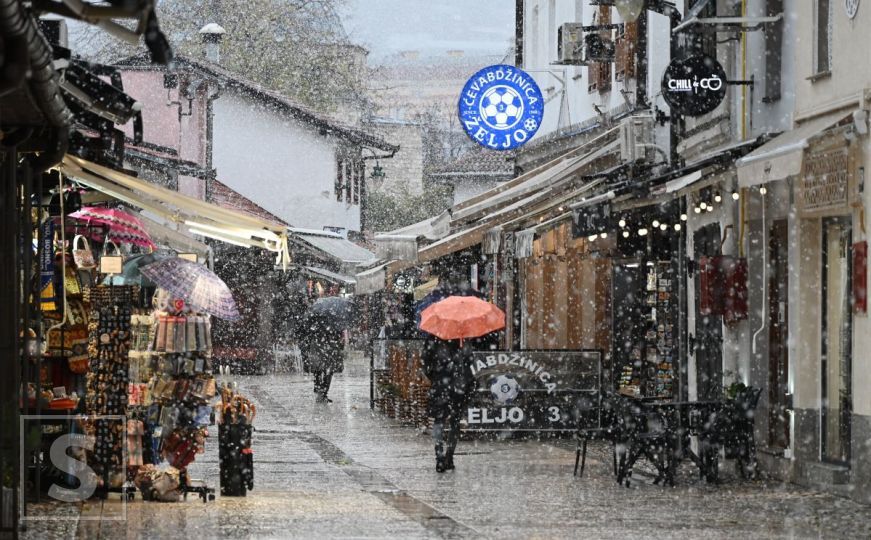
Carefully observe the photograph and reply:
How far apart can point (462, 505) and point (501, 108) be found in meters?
14.0

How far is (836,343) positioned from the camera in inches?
655

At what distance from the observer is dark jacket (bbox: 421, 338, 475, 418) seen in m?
18.2

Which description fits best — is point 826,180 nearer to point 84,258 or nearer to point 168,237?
point 84,258

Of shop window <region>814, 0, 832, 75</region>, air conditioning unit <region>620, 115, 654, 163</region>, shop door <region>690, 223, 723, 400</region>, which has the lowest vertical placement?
shop door <region>690, 223, 723, 400</region>

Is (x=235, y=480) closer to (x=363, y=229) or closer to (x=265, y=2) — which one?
(x=363, y=229)

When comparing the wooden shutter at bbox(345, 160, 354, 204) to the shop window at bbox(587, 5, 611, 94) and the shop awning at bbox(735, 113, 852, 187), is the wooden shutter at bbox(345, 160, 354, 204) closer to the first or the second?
the shop window at bbox(587, 5, 611, 94)

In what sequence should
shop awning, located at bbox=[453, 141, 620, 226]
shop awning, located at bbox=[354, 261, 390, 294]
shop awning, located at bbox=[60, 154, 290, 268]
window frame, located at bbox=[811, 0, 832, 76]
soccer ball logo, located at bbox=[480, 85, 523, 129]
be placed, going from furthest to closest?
shop awning, located at bbox=[354, 261, 390, 294], soccer ball logo, located at bbox=[480, 85, 523, 129], shop awning, located at bbox=[453, 141, 620, 226], window frame, located at bbox=[811, 0, 832, 76], shop awning, located at bbox=[60, 154, 290, 268]

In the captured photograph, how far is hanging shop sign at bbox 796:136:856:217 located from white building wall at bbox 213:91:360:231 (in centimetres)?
3361

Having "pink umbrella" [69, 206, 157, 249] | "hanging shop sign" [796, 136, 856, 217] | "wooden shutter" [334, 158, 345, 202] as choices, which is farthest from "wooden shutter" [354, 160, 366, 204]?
"hanging shop sign" [796, 136, 856, 217]

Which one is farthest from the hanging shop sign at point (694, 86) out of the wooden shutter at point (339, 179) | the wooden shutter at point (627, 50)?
the wooden shutter at point (339, 179)

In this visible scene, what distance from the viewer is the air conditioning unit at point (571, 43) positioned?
89.0 feet

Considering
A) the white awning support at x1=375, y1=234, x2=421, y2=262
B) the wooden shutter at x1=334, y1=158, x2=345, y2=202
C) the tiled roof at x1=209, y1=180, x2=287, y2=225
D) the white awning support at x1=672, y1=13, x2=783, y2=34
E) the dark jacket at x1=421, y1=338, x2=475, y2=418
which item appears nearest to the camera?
the white awning support at x1=672, y1=13, x2=783, y2=34

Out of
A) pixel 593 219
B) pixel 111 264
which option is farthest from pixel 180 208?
pixel 593 219

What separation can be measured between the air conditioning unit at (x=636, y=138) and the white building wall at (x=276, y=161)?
27110mm
